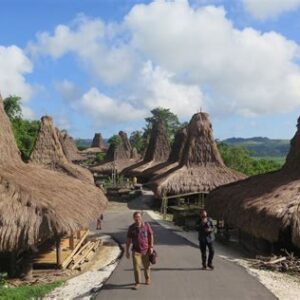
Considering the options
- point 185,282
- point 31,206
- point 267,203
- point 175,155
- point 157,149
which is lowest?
point 185,282

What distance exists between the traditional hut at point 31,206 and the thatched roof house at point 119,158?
3228cm

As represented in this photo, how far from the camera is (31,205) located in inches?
496

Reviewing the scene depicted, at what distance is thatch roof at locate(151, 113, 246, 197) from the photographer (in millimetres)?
30000

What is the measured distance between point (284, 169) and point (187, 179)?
36.5ft

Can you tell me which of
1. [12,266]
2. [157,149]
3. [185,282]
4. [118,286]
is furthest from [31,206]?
[157,149]

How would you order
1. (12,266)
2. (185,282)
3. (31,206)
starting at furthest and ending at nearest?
(12,266), (31,206), (185,282)

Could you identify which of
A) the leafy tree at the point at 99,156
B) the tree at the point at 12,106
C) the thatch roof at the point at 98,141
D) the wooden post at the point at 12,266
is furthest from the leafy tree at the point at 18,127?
the thatch roof at the point at 98,141

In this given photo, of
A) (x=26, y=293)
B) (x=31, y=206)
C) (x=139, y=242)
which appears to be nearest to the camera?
(x=139, y=242)

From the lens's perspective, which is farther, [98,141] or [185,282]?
[98,141]

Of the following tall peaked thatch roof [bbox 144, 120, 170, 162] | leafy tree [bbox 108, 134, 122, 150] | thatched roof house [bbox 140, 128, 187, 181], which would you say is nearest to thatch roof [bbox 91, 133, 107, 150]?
leafy tree [bbox 108, 134, 122, 150]

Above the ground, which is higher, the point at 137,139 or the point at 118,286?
the point at 137,139

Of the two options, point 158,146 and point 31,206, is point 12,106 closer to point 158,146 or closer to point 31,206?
point 158,146

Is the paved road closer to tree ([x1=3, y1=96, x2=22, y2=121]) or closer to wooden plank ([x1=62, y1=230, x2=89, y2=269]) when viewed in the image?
wooden plank ([x1=62, y1=230, x2=89, y2=269])

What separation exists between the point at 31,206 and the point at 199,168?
19309 mm
